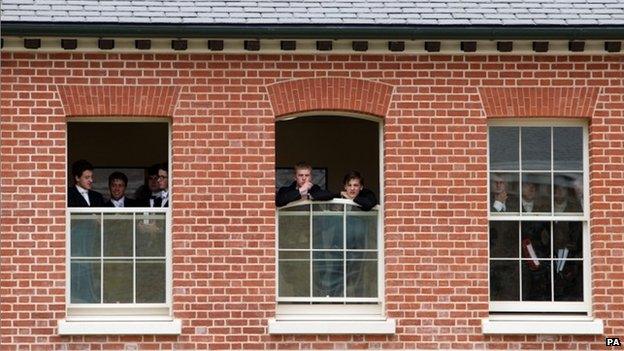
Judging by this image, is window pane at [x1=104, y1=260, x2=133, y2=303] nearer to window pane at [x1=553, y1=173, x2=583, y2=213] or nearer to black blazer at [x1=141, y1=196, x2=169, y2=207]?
black blazer at [x1=141, y1=196, x2=169, y2=207]

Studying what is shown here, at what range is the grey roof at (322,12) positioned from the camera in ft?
57.9

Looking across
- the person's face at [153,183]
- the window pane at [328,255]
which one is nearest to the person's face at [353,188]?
the window pane at [328,255]

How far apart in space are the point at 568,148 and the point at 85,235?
16.9 feet

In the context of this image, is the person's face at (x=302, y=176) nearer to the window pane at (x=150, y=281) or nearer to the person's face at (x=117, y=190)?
the window pane at (x=150, y=281)

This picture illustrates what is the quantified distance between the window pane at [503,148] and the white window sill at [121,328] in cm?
374

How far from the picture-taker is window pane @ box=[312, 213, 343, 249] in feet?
60.1

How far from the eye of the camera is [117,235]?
18.1 meters

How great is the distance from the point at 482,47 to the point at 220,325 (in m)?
3.96

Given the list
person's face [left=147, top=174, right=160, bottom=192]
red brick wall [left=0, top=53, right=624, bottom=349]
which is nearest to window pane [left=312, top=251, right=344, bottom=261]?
red brick wall [left=0, top=53, right=624, bottom=349]

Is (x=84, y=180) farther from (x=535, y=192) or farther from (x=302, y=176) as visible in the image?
(x=535, y=192)

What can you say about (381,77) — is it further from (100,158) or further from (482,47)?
(100,158)

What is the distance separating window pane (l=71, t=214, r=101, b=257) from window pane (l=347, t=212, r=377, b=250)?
2631 mm

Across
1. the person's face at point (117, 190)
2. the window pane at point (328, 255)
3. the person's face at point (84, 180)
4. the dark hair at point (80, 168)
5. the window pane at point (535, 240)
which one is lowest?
the window pane at point (328, 255)

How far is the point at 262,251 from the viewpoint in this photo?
1795 centimetres
